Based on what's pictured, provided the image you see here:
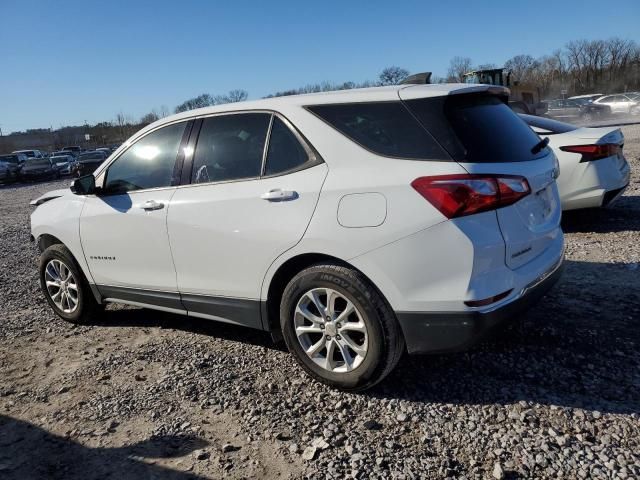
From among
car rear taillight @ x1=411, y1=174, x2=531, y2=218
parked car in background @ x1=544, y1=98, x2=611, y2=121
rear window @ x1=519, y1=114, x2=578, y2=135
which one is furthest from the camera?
parked car in background @ x1=544, y1=98, x2=611, y2=121

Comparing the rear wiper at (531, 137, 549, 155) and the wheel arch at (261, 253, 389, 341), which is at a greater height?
the rear wiper at (531, 137, 549, 155)

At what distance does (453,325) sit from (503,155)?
102 centimetres

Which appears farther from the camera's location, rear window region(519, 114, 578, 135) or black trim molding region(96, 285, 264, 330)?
rear window region(519, 114, 578, 135)

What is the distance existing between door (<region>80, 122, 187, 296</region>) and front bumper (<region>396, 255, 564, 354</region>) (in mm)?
1910

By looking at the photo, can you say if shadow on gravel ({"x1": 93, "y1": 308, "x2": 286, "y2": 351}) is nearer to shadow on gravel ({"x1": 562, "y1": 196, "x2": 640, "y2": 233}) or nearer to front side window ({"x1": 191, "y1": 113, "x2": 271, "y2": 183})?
front side window ({"x1": 191, "y1": 113, "x2": 271, "y2": 183})

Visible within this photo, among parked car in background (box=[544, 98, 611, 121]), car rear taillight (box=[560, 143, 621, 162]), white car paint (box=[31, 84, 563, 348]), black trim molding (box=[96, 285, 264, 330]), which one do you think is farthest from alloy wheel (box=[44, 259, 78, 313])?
parked car in background (box=[544, 98, 611, 121])

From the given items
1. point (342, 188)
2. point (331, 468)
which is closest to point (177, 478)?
point (331, 468)

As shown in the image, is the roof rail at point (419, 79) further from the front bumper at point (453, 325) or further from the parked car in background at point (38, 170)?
the parked car in background at point (38, 170)

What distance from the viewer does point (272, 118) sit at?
3.51 metres

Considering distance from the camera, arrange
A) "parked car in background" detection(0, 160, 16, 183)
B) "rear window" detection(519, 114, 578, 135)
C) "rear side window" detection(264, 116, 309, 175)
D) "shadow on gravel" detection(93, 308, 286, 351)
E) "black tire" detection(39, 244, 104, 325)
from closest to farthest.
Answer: "rear side window" detection(264, 116, 309, 175) → "shadow on gravel" detection(93, 308, 286, 351) → "black tire" detection(39, 244, 104, 325) → "rear window" detection(519, 114, 578, 135) → "parked car in background" detection(0, 160, 16, 183)

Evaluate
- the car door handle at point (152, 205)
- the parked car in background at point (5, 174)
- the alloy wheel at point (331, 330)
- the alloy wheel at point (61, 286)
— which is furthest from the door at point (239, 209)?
the parked car in background at point (5, 174)

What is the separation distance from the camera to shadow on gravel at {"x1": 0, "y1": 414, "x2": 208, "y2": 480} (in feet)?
8.82

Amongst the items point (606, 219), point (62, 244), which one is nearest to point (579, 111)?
point (606, 219)

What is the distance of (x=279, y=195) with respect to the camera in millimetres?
3242
